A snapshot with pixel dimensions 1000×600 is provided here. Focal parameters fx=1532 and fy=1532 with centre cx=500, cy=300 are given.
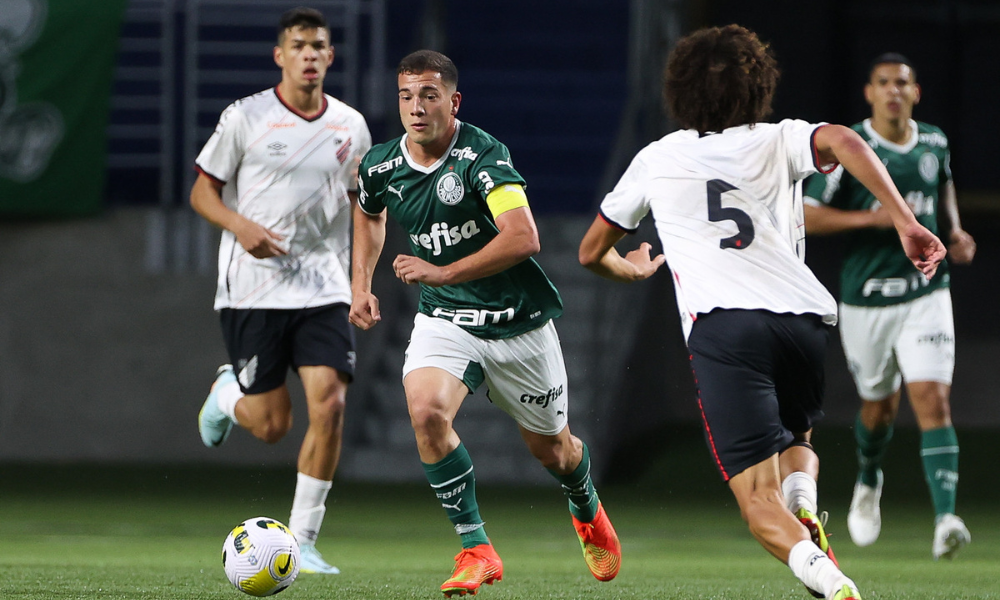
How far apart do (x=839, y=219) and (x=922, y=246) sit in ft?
10.7

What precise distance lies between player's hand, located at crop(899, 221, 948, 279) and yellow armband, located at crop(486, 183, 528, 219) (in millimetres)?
1522

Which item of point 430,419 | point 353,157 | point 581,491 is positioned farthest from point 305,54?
point 581,491

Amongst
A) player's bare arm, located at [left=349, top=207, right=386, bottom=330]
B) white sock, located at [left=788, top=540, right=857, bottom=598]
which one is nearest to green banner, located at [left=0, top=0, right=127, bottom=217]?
player's bare arm, located at [left=349, top=207, right=386, bottom=330]

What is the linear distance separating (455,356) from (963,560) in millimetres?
3252

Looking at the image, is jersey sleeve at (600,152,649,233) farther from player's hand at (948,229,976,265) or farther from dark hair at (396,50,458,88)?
player's hand at (948,229,976,265)

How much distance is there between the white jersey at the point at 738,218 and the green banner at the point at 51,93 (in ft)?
28.3

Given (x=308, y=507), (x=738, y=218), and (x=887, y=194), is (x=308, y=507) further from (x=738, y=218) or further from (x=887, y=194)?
(x=887, y=194)

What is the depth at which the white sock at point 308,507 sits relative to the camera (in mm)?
6691

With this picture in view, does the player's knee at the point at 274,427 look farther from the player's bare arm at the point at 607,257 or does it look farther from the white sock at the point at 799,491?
the white sock at the point at 799,491

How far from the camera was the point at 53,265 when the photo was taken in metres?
12.8

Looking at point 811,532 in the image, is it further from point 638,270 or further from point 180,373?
point 180,373

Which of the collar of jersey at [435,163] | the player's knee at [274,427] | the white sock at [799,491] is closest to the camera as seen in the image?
the white sock at [799,491]

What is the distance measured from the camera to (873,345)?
8016 mm

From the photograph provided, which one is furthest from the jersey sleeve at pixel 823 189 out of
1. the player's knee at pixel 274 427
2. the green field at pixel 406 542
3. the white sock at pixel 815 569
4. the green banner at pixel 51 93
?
the green banner at pixel 51 93
